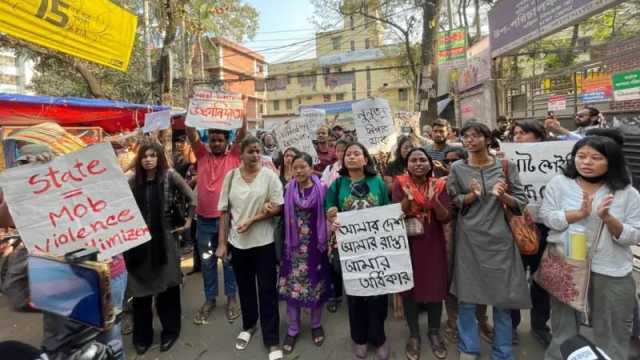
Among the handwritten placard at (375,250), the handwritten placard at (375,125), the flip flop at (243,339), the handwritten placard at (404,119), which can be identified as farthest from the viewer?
the handwritten placard at (404,119)

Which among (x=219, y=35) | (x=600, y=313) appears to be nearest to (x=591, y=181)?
(x=600, y=313)

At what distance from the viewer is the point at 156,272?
123 inches

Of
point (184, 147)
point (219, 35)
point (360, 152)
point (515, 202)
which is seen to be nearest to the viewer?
point (515, 202)

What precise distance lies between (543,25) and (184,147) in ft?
20.1

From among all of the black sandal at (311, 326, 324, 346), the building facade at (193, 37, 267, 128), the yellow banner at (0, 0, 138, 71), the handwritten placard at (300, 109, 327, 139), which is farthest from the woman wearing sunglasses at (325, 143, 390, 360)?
the building facade at (193, 37, 267, 128)

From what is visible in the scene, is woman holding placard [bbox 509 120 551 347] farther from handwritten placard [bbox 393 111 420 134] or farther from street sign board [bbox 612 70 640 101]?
handwritten placard [bbox 393 111 420 134]

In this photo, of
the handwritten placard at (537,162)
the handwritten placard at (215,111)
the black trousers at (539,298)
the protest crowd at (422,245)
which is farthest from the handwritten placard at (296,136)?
the black trousers at (539,298)

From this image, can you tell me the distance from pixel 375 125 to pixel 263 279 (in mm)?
2771

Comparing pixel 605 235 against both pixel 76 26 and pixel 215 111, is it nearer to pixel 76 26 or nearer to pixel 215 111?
pixel 215 111

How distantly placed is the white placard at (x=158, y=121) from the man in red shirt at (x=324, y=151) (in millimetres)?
2146

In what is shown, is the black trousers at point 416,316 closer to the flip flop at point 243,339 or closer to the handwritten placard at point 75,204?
the flip flop at point 243,339

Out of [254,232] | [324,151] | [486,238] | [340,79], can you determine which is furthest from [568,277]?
[340,79]

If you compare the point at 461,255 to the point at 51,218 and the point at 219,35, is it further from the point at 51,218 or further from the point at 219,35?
the point at 219,35

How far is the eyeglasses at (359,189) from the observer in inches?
120
